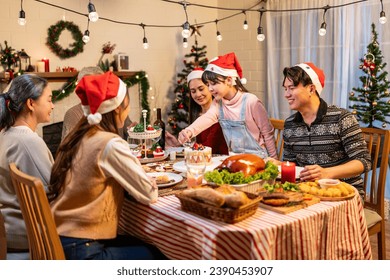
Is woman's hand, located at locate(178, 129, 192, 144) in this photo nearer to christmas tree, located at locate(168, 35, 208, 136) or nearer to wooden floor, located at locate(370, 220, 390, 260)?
wooden floor, located at locate(370, 220, 390, 260)

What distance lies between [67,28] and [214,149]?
2462mm

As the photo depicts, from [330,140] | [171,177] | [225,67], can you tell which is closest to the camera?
[171,177]

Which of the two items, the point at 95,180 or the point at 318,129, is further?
the point at 318,129

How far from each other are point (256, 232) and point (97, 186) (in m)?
0.61

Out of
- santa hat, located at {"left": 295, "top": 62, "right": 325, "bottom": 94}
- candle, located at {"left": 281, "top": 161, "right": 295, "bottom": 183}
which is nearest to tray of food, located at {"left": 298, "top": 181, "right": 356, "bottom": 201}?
candle, located at {"left": 281, "top": 161, "right": 295, "bottom": 183}

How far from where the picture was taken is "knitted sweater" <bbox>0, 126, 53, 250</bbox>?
1.98 metres

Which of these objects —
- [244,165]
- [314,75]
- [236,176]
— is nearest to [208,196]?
[236,176]

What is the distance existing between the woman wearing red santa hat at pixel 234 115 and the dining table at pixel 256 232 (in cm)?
105

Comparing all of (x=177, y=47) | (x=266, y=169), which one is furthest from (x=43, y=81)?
(x=177, y=47)

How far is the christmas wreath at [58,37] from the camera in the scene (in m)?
4.75

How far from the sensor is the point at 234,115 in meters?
3.06

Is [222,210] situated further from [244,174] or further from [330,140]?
[330,140]

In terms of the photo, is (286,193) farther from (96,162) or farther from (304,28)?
(304,28)

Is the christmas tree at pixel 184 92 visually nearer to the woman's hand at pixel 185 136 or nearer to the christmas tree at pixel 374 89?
the christmas tree at pixel 374 89
